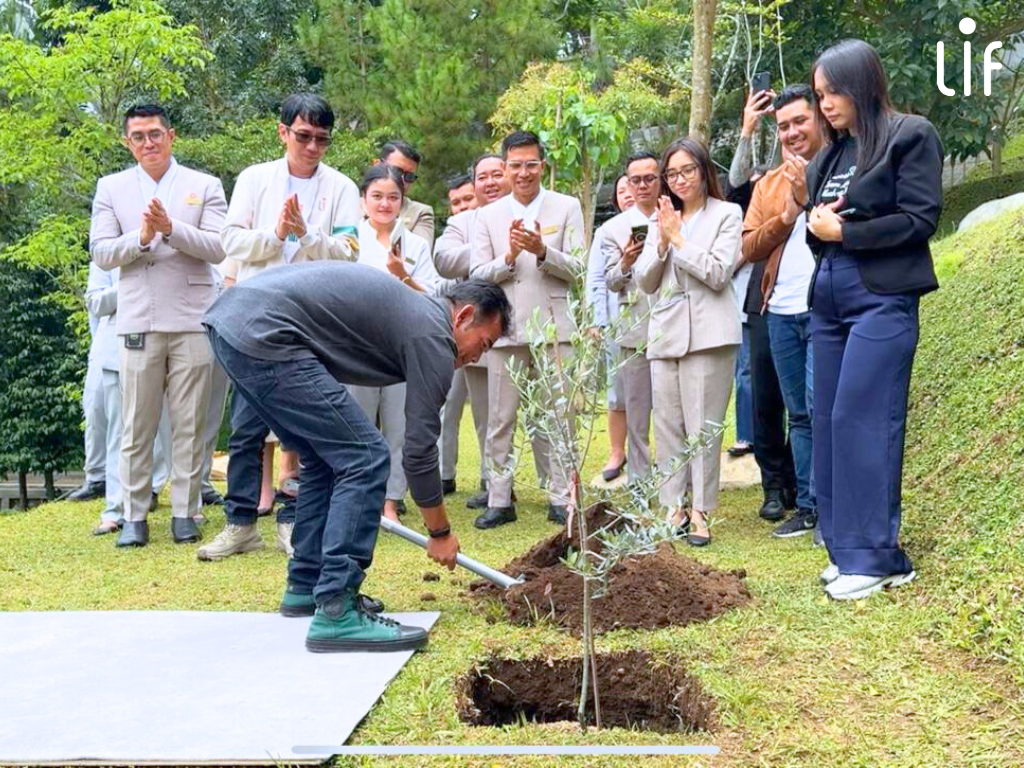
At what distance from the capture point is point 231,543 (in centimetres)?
598

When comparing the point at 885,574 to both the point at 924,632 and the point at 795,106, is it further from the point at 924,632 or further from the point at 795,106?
the point at 795,106

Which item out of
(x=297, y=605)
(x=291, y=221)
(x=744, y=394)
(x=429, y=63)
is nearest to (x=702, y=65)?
(x=744, y=394)

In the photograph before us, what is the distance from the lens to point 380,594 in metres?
5.04

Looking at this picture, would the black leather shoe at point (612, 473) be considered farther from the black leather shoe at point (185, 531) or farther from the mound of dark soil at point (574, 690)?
the mound of dark soil at point (574, 690)

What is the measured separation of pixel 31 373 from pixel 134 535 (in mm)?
12898

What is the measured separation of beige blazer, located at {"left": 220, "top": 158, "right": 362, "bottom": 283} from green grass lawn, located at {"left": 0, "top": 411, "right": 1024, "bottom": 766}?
149 cm

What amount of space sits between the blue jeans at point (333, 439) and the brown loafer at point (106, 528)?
3191 mm

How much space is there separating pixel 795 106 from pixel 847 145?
0.96 metres

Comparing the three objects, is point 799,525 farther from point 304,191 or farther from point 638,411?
point 304,191

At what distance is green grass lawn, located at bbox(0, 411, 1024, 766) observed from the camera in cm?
321

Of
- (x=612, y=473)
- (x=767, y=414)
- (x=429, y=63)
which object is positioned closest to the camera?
(x=767, y=414)

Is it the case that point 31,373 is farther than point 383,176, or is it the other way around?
point 31,373

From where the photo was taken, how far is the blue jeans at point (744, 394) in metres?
7.97

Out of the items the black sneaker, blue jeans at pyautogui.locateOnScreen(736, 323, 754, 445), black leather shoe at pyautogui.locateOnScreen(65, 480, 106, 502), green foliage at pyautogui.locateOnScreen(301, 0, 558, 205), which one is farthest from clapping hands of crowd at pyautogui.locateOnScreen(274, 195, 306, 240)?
green foliage at pyautogui.locateOnScreen(301, 0, 558, 205)
